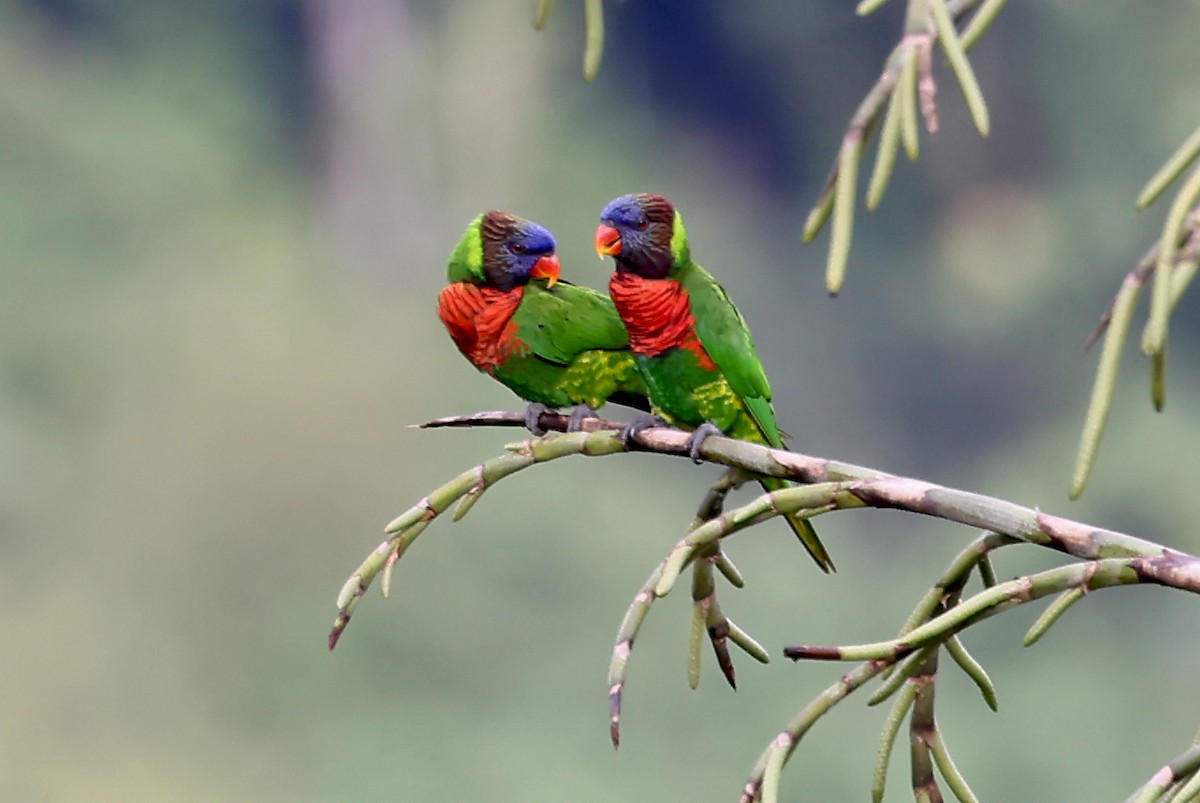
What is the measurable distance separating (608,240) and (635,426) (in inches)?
9.7

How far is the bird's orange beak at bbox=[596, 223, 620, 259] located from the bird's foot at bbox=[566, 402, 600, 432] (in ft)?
0.49

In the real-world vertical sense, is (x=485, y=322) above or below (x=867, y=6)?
below

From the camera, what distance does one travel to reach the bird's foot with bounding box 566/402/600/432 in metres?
1.29

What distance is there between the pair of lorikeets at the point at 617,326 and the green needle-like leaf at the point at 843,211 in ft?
2.28

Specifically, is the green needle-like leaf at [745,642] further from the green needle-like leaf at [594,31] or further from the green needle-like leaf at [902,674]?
the green needle-like leaf at [594,31]

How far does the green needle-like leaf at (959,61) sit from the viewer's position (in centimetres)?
59

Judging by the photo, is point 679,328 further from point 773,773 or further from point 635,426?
point 773,773

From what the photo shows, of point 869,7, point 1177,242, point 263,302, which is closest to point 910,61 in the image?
point 869,7

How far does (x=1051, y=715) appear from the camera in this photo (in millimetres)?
7602

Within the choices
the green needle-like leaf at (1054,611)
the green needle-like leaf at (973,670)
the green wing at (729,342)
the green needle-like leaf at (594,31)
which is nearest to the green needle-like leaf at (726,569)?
the green needle-like leaf at (973,670)

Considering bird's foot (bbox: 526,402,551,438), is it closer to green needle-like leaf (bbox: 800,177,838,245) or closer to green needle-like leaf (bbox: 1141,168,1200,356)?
green needle-like leaf (bbox: 800,177,838,245)

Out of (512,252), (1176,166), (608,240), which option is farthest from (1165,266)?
(512,252)

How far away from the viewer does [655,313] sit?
138 centimetres

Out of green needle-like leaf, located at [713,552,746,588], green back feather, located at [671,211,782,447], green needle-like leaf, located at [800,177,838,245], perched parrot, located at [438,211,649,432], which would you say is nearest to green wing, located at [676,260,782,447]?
green back feather, located at [671,211,782,447]
